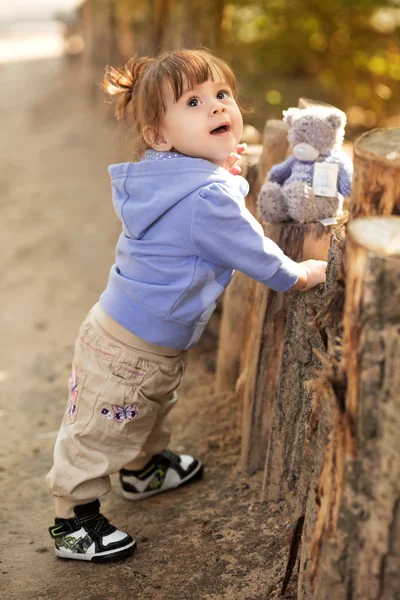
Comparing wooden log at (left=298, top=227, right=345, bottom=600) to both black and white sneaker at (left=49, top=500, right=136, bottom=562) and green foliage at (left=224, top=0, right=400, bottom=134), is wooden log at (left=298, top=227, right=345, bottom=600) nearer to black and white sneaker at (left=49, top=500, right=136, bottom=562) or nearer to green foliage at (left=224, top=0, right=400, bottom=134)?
black and white sneaker at (left=49, top=500, right=136, bottom=562)

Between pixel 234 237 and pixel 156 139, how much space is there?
418 mm

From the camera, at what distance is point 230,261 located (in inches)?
87.0

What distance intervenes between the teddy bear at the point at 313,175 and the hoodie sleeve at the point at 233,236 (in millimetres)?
249

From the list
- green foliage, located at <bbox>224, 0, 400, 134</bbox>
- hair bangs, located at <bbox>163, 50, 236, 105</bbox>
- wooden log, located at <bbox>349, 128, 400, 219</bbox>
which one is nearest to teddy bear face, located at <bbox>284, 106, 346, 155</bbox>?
hair bangs, located at <bbox>163, 50, 236, 105</bbox>

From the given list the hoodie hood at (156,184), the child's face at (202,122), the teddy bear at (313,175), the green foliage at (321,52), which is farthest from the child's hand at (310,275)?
the green foliage at (321,52)

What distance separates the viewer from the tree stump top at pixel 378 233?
1561 mm

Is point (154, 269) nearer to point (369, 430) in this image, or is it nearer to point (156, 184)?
point (156, 184)

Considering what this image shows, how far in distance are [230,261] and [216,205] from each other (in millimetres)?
162

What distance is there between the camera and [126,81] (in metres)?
2.42

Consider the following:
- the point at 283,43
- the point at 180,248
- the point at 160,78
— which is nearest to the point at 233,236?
the point at 180,248

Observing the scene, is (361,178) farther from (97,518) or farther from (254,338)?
(97,518)

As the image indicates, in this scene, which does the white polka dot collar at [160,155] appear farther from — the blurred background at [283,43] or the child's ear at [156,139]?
the blurred background at [283,43]

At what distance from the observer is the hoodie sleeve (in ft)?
7.14

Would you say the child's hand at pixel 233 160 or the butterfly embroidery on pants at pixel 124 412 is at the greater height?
the child's hand at pixel 233 160
